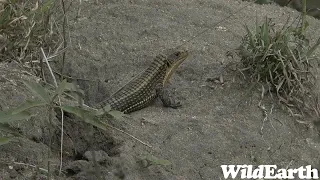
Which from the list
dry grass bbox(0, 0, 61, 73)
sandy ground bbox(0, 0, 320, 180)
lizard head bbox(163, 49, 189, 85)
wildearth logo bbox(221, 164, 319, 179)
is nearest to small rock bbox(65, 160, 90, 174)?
sandy ground bbox(0, 0, 320, 180)

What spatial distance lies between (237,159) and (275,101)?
2.42 ft

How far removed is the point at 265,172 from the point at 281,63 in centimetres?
92

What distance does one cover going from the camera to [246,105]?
480cm

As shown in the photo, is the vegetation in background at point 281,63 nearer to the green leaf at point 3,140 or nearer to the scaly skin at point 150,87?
the scaly skin at point 150,87

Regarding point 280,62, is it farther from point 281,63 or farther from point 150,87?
point 150,87

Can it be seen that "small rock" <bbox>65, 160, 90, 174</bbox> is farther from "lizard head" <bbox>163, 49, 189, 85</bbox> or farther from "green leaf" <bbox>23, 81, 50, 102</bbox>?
"lizard head" <bbox>163, 49, 189, 85</bbox>

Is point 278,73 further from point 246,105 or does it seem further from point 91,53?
point 91,53

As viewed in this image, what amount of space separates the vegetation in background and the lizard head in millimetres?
432

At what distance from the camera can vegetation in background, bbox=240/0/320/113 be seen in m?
4.84

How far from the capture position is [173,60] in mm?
5148

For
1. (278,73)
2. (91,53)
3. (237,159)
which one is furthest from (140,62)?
(237,159)

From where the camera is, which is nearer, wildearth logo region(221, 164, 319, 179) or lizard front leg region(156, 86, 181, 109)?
wildearth logo region(221, 164, 319, 179)

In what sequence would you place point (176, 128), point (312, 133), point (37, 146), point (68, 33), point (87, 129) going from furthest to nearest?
1. point (68, 33)
2. point (312, 133)
3. point (176, 128)
4. point (87, 129)
5. point (37, 146)

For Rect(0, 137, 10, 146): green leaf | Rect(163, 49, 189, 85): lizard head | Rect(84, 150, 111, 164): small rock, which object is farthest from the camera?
Rect(163, 49, 189, 85): lizard head
